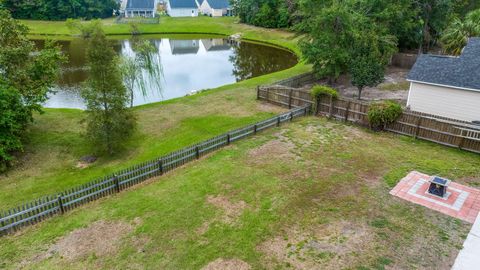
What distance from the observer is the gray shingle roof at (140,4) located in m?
86.9

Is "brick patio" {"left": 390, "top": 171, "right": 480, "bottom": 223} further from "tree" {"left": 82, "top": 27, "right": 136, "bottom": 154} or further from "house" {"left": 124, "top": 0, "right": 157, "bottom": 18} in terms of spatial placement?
"house" {"left": 124, "top": 0, "right": 157, "bottom": 18}

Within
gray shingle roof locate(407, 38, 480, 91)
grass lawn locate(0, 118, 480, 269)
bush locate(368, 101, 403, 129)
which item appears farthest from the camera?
gray shingle roof locate(407, 38, 480, 91)

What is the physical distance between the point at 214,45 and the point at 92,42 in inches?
1710

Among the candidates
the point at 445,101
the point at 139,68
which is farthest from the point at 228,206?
the point at 139,68

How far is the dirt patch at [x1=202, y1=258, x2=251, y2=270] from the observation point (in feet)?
29.9

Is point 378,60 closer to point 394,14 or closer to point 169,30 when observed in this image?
point 394,14

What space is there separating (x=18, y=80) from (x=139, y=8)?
2962 inches

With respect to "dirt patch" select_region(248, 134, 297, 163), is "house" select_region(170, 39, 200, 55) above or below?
above

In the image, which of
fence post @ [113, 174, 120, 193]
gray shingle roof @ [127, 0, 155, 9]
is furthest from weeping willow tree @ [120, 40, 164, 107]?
gray shingle roof @ [127, 0, 155, 9]

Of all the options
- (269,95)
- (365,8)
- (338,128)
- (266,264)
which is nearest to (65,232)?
(266,264)

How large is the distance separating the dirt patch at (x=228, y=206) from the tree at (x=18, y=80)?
10.8 metres

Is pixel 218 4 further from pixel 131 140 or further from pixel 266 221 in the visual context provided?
pixel 266 221

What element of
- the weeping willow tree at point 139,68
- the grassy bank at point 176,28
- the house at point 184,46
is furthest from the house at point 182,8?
the weeping willow tree at point 139,68

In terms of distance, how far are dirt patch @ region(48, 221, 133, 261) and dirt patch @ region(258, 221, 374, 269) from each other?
4.60m
